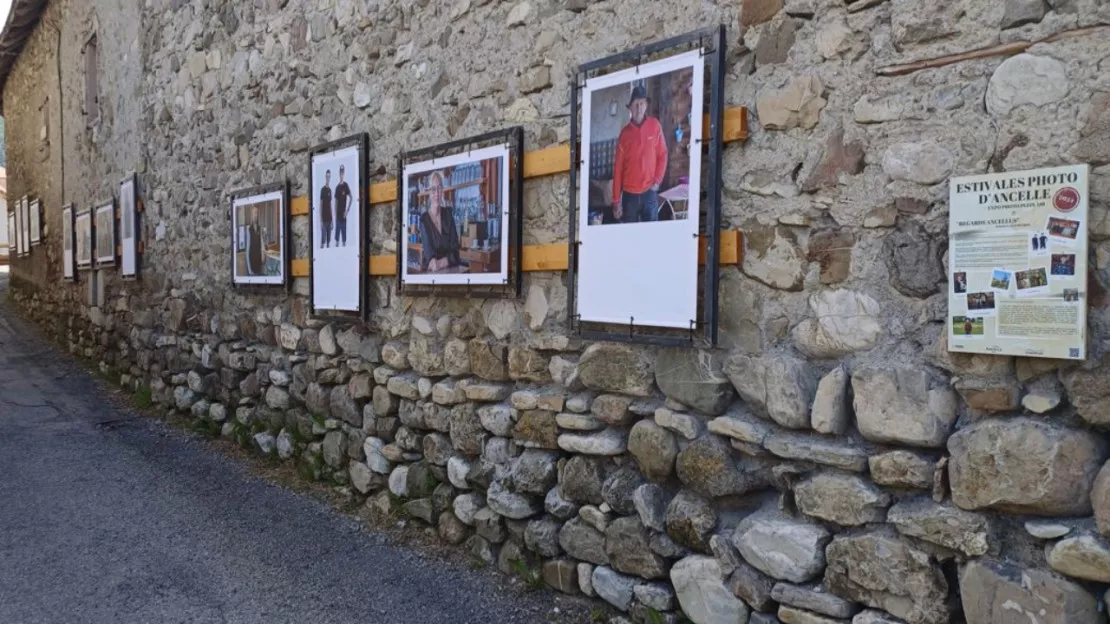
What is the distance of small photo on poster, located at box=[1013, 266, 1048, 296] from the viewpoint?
82.6 inches

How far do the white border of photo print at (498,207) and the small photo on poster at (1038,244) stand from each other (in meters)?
2.13

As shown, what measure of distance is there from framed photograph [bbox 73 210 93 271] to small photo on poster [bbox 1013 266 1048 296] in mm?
10077

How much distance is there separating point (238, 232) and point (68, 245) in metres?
6.19

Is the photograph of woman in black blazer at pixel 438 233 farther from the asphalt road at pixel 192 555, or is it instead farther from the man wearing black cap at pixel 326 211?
the asphalt road at pixel 192 555

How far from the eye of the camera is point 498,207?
3.77 m

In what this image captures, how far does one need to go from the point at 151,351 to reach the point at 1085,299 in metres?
7.70

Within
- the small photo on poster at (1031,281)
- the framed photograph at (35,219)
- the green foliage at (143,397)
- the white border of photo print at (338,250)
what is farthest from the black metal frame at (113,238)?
the small photo on poster at (1031,281)

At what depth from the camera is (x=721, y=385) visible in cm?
287

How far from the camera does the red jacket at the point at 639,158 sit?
3.01m

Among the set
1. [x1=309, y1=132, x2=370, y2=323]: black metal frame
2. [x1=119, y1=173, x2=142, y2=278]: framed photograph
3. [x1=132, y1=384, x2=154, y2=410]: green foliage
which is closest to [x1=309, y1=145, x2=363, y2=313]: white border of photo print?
[x1=309, y1=132, x2=370, y2=323]: black metal frame

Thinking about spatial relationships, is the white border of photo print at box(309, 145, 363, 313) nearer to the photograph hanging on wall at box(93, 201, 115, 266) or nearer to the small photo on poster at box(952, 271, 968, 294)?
the small photo on poster at box(952, 271, 968, 294)

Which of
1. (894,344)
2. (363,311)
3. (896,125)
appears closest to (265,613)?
(363,311)

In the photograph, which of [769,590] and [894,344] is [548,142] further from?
[769,590]

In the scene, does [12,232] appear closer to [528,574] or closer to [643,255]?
[528,574]
